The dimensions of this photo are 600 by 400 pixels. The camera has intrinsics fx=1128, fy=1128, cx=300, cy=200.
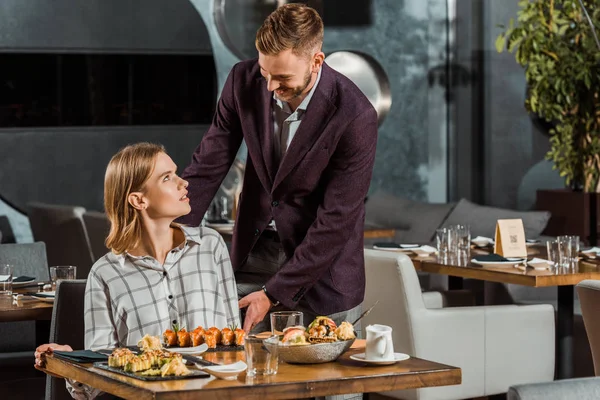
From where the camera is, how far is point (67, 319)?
10.7ft

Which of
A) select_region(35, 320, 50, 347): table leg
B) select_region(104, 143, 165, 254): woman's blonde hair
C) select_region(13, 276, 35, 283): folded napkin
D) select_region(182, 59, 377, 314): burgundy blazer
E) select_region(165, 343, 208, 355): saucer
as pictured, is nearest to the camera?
select_region(165, 343, 208, 355): saucer

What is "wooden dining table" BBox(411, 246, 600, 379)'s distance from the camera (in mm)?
4340

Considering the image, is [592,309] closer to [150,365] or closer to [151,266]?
[151,266]

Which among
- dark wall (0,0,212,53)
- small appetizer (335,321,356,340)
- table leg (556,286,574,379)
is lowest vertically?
table leg (556,286,574,379)

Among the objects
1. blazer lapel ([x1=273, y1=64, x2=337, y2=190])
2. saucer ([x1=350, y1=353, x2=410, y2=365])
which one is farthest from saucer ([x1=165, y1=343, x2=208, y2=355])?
blazer lapel ([x1=273, y1=64, x2=337, y2=190])

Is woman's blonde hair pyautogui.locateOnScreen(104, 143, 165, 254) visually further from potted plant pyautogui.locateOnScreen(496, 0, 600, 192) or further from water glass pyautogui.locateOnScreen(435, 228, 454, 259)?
potted plant pyautogui.locateOnScreen(496, 0, 600, 192)

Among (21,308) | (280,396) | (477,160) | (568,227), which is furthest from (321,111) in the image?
(477,160)

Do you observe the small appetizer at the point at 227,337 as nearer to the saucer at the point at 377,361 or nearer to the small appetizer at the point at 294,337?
the small appetizer at the point at 294,337

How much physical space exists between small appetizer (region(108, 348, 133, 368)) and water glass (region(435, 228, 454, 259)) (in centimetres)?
295

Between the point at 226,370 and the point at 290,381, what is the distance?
Result: 0.47ft

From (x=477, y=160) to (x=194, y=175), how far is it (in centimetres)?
549

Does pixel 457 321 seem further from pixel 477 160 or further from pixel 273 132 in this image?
pixel 477 160

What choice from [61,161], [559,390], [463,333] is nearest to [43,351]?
[559,390]

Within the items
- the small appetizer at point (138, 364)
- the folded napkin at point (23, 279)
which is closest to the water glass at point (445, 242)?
the folded napkin at point (23, 279)
